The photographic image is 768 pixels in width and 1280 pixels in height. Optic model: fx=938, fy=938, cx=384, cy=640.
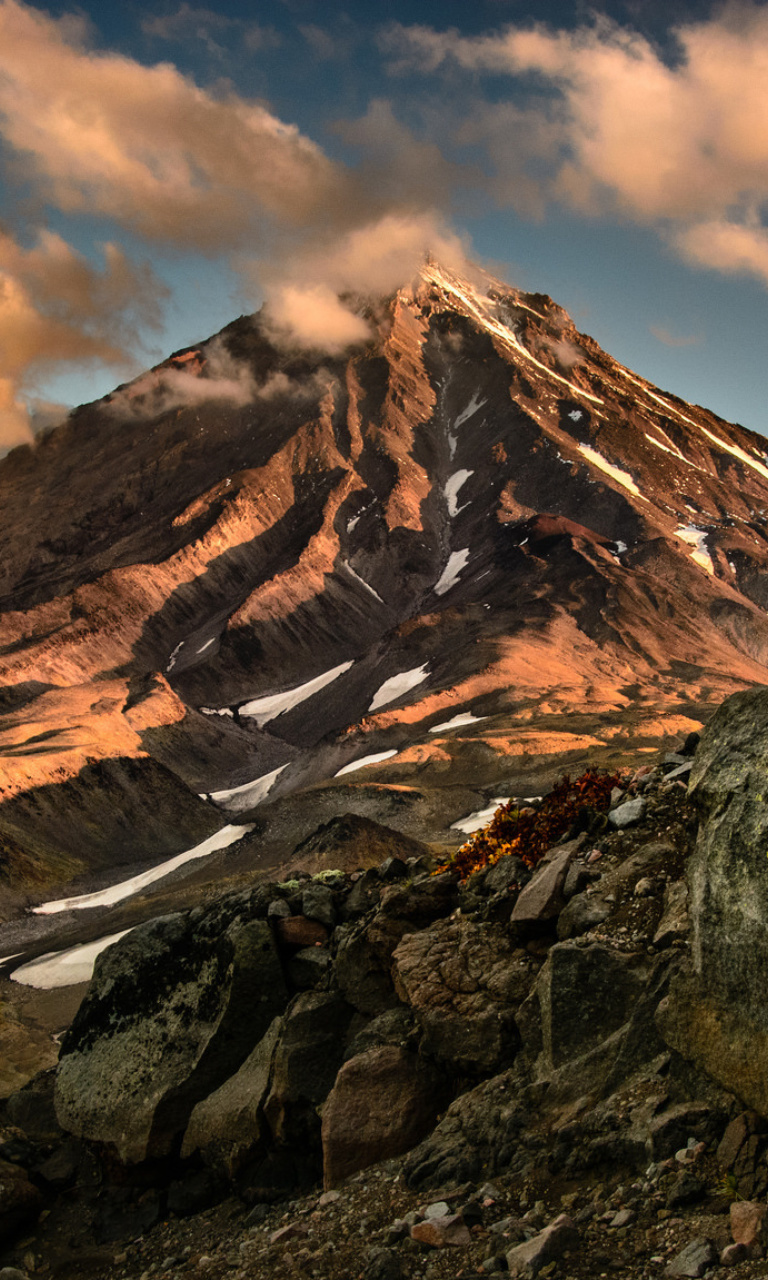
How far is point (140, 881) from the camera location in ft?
271

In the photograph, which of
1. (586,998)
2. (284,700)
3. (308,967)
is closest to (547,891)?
(586,998)

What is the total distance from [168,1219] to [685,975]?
326 inches

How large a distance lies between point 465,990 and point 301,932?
12.3 ft

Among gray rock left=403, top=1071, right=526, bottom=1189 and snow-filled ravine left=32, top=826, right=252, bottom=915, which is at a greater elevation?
gray rock left=403, top=1071, right=526, bottom=1189

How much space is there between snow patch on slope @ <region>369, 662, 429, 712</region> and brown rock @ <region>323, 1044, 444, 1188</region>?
12286cm

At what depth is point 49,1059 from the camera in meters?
35.7

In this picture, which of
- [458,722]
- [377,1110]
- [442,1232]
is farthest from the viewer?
[458,722]

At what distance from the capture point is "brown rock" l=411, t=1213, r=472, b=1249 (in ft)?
24.9

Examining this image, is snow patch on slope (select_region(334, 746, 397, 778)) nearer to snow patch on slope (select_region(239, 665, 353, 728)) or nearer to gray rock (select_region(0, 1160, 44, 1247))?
snow patch on slope (select_region(239, 665, 353, 728))

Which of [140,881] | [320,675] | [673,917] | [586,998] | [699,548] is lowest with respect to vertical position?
[140,881]

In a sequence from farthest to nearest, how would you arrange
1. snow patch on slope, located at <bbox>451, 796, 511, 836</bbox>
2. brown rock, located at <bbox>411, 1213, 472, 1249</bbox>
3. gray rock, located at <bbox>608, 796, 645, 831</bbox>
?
1. snow patch on slope, located at <bbox>451, 796, 511, 836</bbox>
2. gray rock, located at <bbox>608, 796, 645, 831</bbox>
3. brown rock, located at <bbox>411, 1213, 472, 1249</bbox>

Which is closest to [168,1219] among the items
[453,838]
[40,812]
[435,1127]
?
[435,1127]

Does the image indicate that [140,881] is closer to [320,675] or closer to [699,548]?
[320,675]

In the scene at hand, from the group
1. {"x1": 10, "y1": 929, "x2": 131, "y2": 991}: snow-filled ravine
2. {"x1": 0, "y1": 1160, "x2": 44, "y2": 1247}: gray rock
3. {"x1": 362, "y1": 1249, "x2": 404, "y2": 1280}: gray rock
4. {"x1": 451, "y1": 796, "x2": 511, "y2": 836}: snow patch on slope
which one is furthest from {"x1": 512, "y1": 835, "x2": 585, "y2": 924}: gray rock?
{"x1": 451, "y1": 796, "x2": 511, "y2": 836}: snow patch on slope
